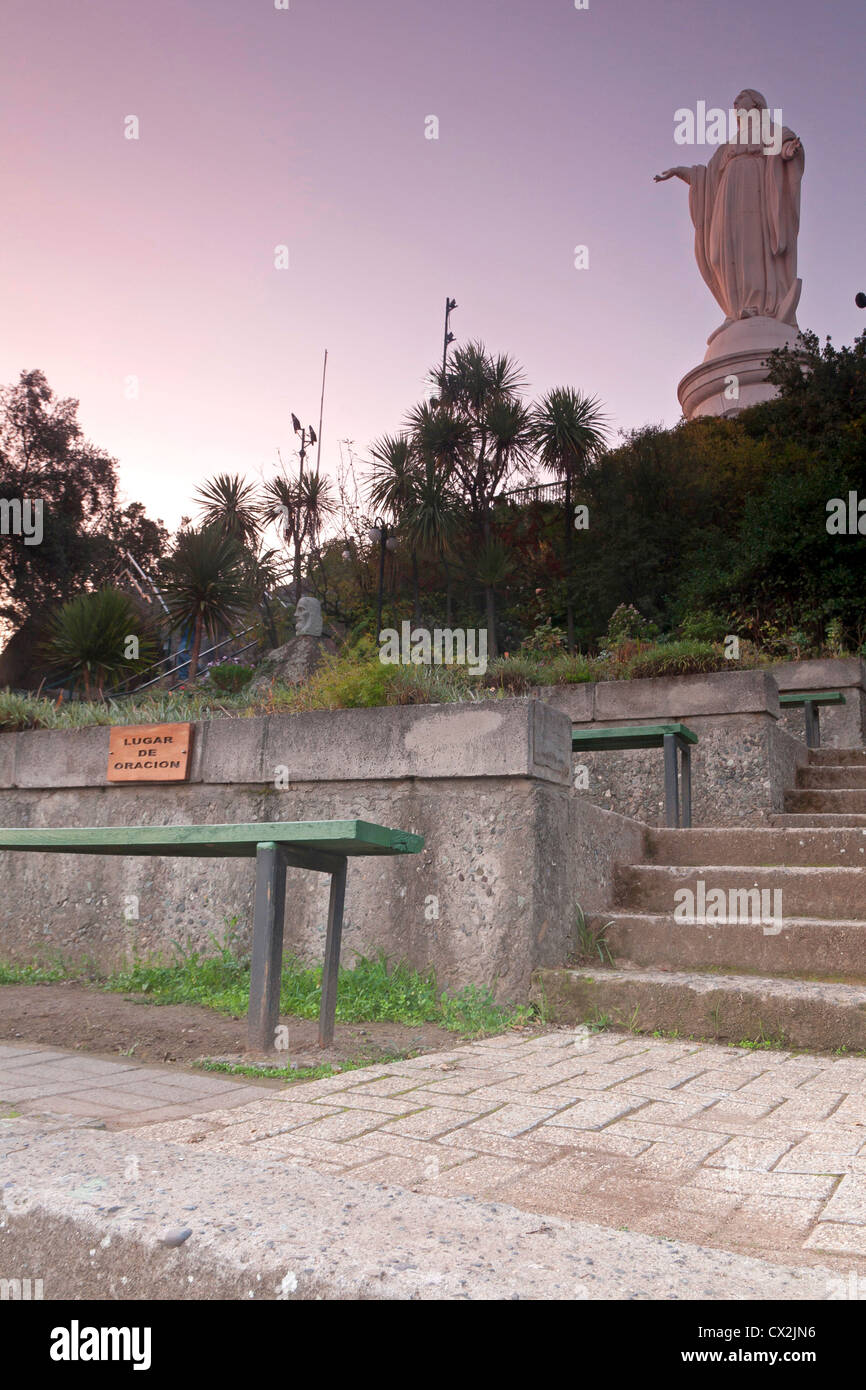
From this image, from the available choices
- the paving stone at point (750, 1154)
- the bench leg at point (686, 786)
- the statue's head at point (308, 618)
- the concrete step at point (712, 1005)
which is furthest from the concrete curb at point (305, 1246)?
the statue's head at point (308, 618)

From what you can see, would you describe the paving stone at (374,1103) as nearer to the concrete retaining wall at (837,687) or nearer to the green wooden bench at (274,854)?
the green wooden bench at (274,854)

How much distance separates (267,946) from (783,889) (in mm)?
2408

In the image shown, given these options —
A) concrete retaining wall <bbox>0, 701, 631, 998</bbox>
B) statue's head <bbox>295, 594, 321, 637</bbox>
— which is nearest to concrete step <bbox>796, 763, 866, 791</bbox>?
concrete retaining wall <bbox>0, 701, 631, 998</bbox>

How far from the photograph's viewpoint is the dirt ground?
10.7ft

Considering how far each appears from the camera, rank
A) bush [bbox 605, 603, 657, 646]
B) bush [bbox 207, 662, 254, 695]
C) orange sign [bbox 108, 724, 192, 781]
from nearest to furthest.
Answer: orange sign [bbox 108, 724, 192, 781] → bush [bbox 605, 603, 657, 646] → bush [bbox 207, 662, 254, 695]

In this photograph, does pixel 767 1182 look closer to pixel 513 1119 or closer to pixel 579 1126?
pixel 579 1126

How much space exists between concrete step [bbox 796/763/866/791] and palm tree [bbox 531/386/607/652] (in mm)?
8558

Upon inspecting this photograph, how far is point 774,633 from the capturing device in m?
9.66

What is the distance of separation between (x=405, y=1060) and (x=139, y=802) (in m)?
2.74

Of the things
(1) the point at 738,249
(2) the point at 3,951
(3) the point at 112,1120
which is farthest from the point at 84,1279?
(1) the point at 738,249

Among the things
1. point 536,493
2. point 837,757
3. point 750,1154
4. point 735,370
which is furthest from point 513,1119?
point 735,370

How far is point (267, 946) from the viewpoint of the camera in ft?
10.4

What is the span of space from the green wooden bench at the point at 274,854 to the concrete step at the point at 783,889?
176 cm

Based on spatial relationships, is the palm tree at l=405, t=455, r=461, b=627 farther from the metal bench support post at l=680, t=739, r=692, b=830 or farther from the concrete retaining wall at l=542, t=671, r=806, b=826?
the metal bench support post at l=680, t=739, r=692, b=830
